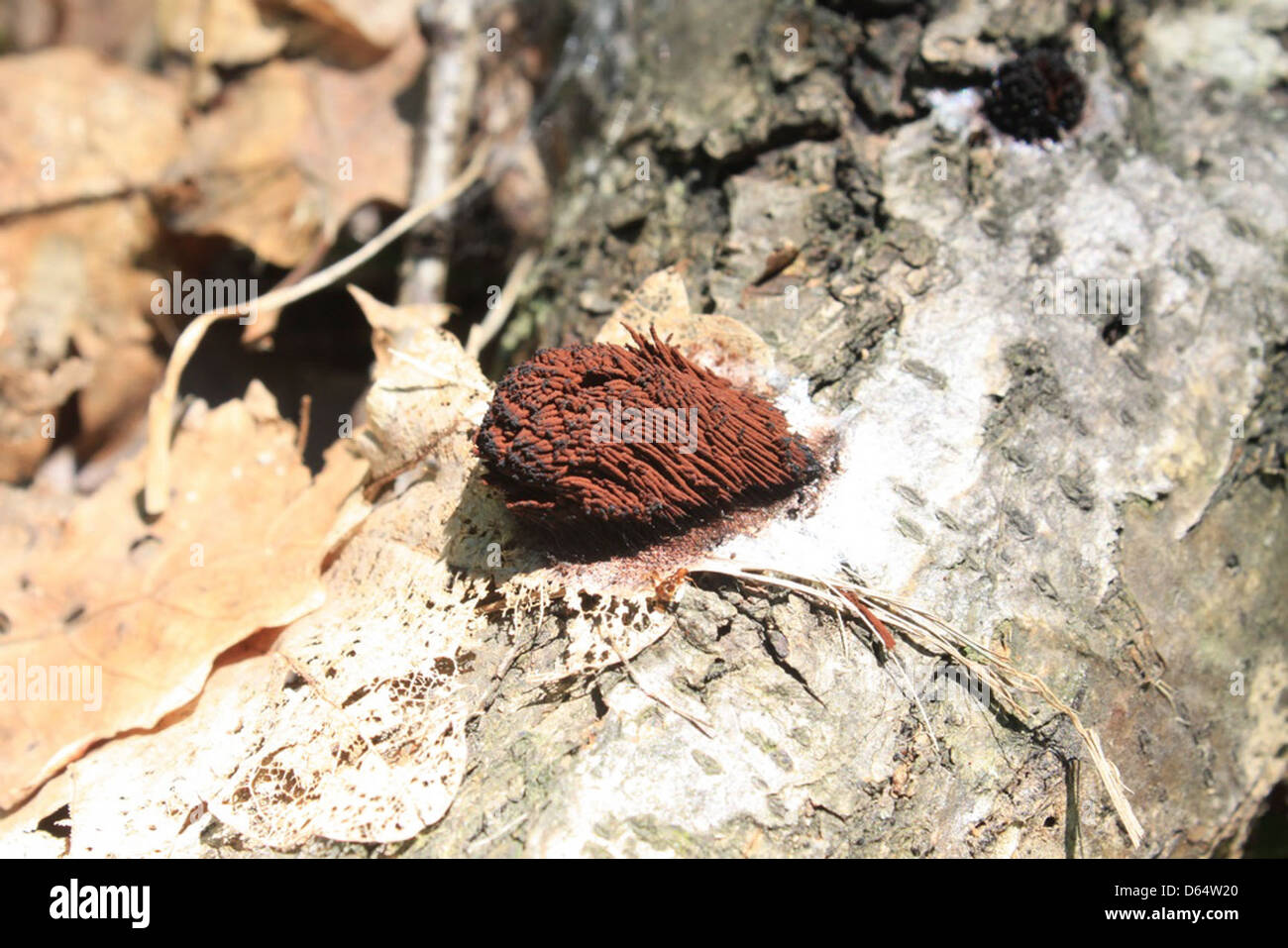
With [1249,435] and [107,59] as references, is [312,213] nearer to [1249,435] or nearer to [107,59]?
[107,59]

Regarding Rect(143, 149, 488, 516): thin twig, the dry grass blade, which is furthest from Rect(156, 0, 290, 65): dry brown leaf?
the dry grass blade

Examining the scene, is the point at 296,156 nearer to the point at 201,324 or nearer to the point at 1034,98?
the point at 201,324

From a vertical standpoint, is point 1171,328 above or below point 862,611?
above

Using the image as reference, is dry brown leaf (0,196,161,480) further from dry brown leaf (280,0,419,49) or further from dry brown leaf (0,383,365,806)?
dry brown leaf (280,0,419,49)

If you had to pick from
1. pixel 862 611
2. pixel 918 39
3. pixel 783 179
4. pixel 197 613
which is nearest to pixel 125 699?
pixel 197 613

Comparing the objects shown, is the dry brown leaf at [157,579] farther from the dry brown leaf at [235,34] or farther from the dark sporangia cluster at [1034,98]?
A: the dark sporangia cluster at [1034,98]

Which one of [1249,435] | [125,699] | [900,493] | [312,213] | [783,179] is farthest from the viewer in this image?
[312,213]

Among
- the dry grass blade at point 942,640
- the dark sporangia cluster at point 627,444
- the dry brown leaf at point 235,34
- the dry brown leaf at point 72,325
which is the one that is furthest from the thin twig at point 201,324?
the dry grass blade at point 942,640

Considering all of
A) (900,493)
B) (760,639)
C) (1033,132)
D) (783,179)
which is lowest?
(760,639)
